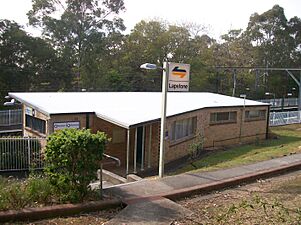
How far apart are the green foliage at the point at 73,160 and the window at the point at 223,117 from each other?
13746 mm

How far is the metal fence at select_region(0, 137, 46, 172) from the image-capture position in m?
13.6

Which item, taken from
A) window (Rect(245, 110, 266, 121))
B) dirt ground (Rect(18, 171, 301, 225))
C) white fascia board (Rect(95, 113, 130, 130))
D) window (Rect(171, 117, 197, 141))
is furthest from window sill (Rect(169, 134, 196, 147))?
dirt ground (Rect(18, 171, 301, 225))

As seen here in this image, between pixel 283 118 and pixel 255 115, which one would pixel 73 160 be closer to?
pixel 255 115

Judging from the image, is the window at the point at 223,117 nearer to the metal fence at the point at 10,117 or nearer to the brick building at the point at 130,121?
the brick building at the point at 130,121

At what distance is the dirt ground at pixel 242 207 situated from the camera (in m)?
6.27

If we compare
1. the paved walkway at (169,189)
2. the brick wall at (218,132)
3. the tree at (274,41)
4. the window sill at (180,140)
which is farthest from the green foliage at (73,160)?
the tree at (274,41)

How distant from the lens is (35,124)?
53.6 ft

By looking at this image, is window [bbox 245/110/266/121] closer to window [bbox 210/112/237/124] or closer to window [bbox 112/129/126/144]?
window [bbox 210/112/237/124]

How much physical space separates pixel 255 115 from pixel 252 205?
1704cm

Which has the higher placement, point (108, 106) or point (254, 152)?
point (108, 106)

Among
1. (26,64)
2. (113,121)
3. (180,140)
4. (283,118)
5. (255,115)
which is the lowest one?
(283,118)

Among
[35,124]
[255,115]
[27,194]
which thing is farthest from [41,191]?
[255,115]

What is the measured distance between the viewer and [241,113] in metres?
21.8

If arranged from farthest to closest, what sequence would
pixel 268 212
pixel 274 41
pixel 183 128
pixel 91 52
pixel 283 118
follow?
pixel 274 41
pixel 91 52
pixel 283 118
pixel 183 128
pixel 268 212
